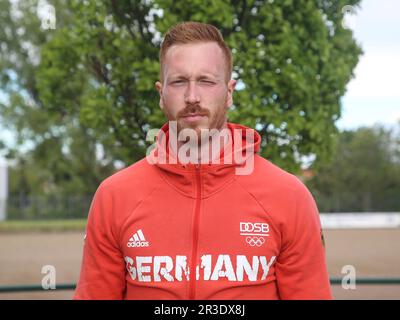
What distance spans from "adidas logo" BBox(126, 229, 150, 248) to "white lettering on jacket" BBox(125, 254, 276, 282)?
0.17ft

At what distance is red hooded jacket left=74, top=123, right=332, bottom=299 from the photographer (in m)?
2.19

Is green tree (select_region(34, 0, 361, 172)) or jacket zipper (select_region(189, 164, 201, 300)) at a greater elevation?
green tree (select_region(34, 0, 361, 172))

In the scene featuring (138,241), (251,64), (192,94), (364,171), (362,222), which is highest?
(364,171)

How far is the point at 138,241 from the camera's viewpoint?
223cm

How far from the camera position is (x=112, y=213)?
230 centimetres

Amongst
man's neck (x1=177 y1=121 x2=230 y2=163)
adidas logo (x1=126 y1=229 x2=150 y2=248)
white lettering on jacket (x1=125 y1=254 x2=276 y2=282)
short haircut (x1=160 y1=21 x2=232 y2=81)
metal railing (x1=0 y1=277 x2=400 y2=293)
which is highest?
short haircut (x1=160 y1=21 x2=232 y2=81)

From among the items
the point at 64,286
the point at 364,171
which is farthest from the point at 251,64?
the point at 364,171

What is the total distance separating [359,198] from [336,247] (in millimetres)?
26884

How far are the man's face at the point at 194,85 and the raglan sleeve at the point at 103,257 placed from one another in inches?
17.5

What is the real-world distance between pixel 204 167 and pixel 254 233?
338 mm

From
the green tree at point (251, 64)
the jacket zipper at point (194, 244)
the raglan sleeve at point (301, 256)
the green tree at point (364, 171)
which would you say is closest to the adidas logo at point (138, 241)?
the jacket zipper at point (194, 244)

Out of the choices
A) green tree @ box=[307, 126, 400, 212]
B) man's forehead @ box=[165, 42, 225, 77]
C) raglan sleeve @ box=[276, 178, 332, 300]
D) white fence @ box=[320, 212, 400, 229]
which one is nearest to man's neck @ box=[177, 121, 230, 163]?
man's forehead @ box=[165, 42, 225, 77]

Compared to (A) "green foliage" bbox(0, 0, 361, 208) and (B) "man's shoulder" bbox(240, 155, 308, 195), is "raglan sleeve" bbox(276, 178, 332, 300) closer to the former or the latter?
(B) "man's shoulder" bbox(240, 155, 308, 195)

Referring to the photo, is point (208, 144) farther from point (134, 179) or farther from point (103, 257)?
point (103, 257)
